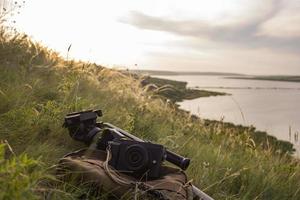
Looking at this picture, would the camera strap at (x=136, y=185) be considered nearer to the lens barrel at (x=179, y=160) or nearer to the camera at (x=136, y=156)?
the camera at (x=136, y=156)

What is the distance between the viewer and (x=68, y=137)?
4.12 metres

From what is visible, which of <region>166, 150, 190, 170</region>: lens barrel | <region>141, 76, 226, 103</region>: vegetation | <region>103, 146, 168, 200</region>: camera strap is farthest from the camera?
<region>141, 76, 226, 103</region>: vegetation

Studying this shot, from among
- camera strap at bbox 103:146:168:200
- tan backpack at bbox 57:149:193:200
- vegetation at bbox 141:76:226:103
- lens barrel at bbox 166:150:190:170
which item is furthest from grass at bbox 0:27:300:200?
lens barrel at bbox 166:150:190:170

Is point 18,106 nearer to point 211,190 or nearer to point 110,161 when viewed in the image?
point 110,161

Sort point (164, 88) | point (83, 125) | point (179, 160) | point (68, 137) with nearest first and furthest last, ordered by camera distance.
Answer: point (179, 160)
point (83, 125)
point (68, 137)
point (164, 88)

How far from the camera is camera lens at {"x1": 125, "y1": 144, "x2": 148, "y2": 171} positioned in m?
2.83

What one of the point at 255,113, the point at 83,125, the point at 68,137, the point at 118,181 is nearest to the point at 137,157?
the point at 118,181

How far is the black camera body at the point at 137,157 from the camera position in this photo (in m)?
2.85

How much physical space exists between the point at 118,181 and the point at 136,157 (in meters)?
0.21

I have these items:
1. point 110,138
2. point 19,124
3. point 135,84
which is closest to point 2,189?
point 110,138

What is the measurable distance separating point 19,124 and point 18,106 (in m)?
0.52

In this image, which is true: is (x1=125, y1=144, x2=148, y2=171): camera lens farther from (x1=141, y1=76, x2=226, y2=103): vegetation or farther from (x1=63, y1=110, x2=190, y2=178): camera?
(x1=141, y1=76, x2=226, y2=103): vegetation

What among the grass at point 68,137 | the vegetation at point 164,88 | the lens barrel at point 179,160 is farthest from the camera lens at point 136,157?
the vegetation at point 164,88

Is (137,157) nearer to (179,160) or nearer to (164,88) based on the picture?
(179,160)
